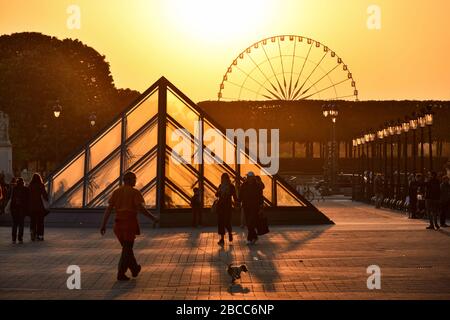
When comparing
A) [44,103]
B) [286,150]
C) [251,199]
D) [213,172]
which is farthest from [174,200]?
[286,150]

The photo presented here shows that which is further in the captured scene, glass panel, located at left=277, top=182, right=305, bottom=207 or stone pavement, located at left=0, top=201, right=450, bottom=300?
glass panel, located at left=277, top=182, right=305, bottom=207

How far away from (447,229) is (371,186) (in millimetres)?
26695

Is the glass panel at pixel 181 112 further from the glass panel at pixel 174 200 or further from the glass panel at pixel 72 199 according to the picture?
the glass panel at pixel 72 199

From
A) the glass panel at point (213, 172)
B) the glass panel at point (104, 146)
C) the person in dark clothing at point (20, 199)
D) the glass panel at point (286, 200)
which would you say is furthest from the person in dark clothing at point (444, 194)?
the person in dark clothing at point (20, 199)

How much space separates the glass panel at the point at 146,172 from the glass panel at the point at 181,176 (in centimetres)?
39

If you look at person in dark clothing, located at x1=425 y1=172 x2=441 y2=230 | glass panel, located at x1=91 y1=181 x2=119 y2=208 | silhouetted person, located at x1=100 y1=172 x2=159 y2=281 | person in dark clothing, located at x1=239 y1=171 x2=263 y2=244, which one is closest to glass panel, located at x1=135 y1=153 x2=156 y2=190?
glass panel, located at x1=91 y1=181 x2=119 y2=208

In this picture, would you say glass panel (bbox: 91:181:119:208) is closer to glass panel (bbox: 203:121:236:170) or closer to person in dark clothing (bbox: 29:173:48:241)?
glass panel (bbox: 203:121:236:170)

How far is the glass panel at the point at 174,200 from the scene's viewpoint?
1268 inches

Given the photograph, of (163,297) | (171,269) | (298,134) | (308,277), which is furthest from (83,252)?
(298,134)

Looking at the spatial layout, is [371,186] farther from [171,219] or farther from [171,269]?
[171,269]

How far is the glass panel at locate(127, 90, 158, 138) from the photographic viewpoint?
111 feet

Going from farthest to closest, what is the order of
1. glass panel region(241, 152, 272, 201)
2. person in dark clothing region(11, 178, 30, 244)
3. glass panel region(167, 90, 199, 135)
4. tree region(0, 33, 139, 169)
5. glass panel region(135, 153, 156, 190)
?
tree region(0, 33, 139, 169)
glass panel region(167, 90, 199, 135)
glass panel region(241, 152, 272, 201)
glass panel region(135, 153, 156, 190)
person in dark clothing region(11, 178, 30, 244)

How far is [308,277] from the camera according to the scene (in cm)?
1688
